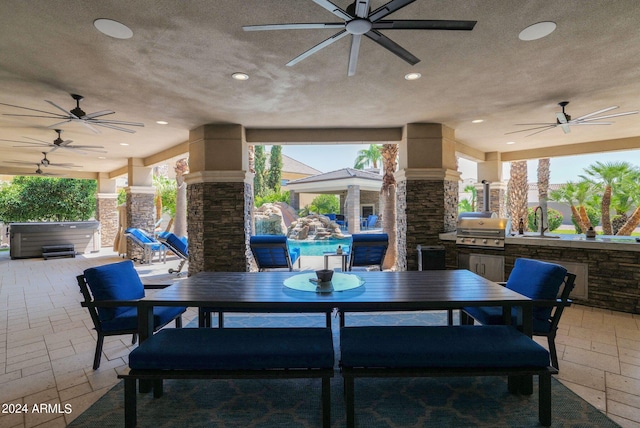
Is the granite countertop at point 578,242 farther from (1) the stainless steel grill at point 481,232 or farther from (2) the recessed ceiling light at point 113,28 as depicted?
(2) the recessed ceiling light at point 113,28

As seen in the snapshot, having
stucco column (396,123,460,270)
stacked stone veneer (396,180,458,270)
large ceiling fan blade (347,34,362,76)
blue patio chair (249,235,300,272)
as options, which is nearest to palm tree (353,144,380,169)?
stucco column (396,123,460,270)

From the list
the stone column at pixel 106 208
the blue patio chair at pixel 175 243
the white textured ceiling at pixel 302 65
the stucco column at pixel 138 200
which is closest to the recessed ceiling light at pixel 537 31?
the white textured ceiling at pixel 302 65

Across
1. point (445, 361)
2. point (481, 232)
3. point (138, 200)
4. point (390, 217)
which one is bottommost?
point (445, 361)

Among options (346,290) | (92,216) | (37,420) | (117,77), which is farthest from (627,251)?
(92,216)

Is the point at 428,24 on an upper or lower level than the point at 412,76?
lower

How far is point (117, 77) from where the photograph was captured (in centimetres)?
378

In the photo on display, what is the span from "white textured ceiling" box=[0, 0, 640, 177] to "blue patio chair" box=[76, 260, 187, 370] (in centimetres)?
212

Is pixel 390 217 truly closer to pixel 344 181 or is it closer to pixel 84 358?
pixel 84 358

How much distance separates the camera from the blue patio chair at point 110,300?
2.58m

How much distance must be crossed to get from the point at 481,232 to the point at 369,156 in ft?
44.7

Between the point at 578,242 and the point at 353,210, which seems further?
the point at 353,210

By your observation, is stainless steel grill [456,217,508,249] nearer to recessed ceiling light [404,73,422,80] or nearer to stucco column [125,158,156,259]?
recessed ceiling light [404,73,422,80]

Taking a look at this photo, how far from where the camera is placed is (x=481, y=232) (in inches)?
205

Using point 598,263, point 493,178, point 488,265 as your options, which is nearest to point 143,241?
point 488,265
